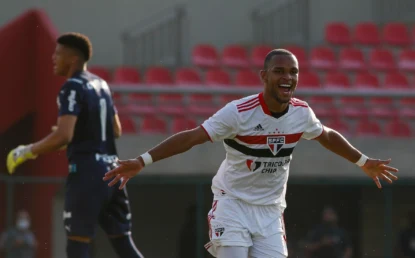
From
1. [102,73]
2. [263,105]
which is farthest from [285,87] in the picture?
[102,73]

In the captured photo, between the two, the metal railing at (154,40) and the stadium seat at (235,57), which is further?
the metal railing at (154,40)

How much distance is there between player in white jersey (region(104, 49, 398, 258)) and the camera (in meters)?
6.25

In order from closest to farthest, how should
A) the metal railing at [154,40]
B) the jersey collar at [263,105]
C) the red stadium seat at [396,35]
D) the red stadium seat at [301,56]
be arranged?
1. the jersey collar at [263,105]
2. the red stadium seat at [301,56]
3. the red stadium seat at [396,35]
4. the metal railing at [154,40]

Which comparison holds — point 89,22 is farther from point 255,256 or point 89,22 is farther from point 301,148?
point 255,256

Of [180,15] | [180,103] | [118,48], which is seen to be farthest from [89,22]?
[180,103]

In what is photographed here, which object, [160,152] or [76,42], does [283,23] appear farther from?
[160,152]

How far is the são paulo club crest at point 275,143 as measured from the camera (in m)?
6.34

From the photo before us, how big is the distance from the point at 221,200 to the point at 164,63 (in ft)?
42.2

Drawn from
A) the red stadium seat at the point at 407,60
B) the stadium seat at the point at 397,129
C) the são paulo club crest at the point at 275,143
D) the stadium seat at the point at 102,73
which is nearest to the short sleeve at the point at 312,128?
the são paulo club crest at the point at 275,143

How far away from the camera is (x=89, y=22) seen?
20.1 meters

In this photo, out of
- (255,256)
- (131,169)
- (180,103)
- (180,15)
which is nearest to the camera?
(131,169)

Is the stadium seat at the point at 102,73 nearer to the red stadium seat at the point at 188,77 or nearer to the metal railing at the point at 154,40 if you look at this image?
the red stadium seat at the point at 188,77

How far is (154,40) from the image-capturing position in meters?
20.0

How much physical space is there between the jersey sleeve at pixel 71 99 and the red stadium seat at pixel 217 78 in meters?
8.85
